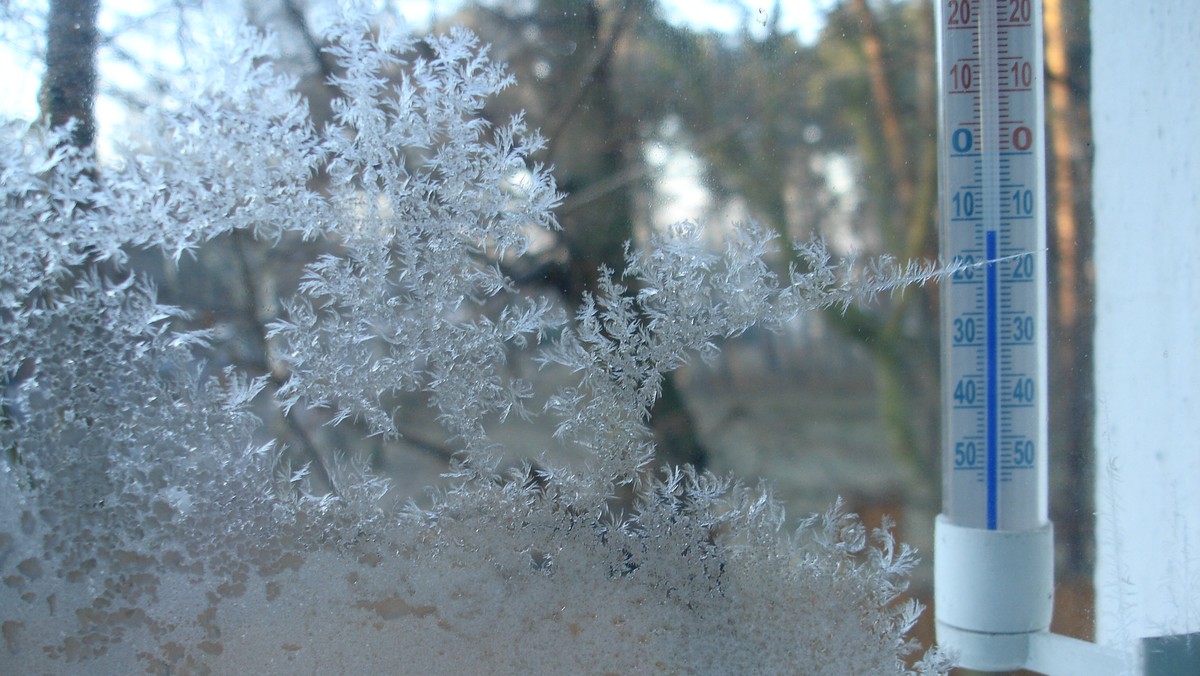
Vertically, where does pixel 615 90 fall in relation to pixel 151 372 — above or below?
above

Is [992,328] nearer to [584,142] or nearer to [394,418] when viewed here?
[584,142]

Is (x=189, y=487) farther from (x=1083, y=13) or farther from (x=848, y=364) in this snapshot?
(x=1083, y=13)

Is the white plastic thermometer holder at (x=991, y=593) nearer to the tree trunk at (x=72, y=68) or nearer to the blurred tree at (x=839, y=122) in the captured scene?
the blurred tree at (x=839, y=122)

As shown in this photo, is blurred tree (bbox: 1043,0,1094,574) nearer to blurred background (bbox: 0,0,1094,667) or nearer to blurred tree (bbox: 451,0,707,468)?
blurred background (bbox: 0,0,1094,667)

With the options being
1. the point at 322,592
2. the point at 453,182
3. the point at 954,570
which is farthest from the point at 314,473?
the point at 954,570

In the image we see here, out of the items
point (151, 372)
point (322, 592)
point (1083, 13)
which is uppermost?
point (1083, 13)

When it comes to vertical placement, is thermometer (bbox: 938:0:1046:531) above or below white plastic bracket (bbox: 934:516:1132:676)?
above

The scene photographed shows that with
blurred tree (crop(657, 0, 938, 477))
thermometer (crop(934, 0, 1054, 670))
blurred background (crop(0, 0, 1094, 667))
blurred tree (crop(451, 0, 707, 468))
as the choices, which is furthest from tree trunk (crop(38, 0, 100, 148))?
thermometer (crop(934, 0, 1054, 670))
